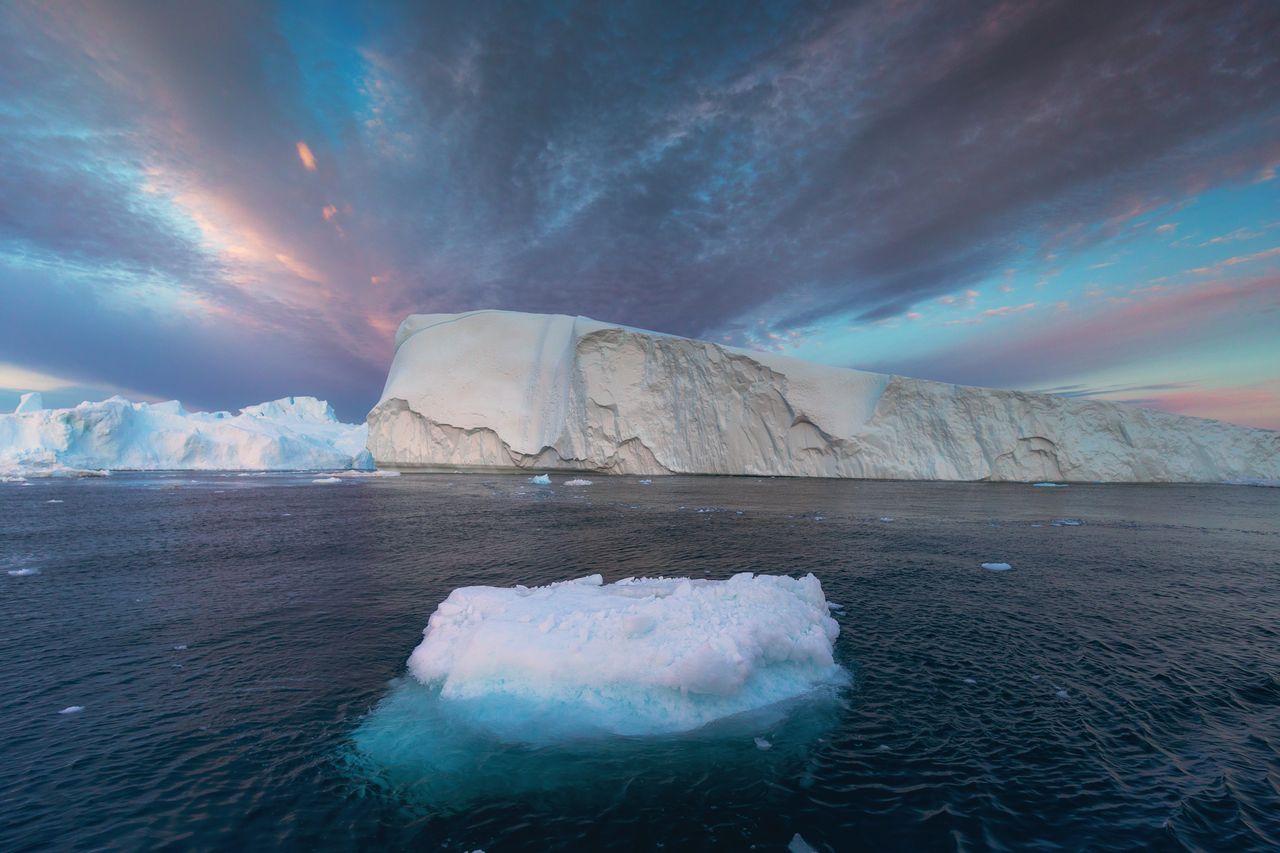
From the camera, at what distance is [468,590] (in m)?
6.84

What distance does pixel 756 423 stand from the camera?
39.6 metres

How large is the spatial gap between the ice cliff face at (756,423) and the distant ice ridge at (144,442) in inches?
730

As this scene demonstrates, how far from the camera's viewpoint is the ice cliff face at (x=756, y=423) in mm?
37594

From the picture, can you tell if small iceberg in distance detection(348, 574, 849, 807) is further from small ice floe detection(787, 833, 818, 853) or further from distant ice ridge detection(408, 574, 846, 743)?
small ice floe detection(787, 833, 818, 853)

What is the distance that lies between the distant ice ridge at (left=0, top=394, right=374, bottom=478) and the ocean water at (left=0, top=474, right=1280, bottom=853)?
143 feet

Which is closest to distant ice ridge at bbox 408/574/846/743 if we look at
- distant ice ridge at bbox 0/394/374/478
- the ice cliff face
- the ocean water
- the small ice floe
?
the ocean water

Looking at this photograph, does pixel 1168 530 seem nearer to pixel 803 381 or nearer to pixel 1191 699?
pixel 1191 699

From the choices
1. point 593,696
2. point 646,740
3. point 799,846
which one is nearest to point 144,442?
point 593,696

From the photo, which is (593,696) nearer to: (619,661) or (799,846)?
(619,661)

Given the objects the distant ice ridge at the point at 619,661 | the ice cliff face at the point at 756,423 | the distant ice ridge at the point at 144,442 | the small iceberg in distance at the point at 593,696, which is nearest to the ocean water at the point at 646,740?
the small iceberg in distance at the point at 593,696

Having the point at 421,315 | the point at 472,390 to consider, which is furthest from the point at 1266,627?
the point at 421,315

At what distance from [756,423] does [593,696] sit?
3604 cm

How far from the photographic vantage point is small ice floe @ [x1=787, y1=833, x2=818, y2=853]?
326 cm

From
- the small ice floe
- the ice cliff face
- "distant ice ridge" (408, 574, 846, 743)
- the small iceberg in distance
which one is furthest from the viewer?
the ice cliff face
